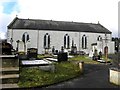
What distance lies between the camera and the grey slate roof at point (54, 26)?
206 ft

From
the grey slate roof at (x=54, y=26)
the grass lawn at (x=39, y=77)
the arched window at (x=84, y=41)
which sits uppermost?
the grey slate roof at (x=54, y=26)

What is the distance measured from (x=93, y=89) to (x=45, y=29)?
5376 centimetres

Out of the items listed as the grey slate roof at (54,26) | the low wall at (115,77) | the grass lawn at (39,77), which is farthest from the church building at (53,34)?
the low wall at (115,77)

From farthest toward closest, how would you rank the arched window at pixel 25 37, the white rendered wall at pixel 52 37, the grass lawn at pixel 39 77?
the arched window at pixel 25 37, the white rendered wall at pixel 52 37, the grass lawn at pixel 39 77

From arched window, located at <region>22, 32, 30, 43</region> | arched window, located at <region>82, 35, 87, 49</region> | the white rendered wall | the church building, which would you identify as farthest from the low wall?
arched window, located at <region>82, 35, 87, 49</region>

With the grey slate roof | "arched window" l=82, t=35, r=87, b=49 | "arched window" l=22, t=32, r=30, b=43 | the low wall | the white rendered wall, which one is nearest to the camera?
the low wall

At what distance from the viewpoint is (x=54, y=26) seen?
6538cm

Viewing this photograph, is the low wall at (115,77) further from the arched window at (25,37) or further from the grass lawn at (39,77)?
the arched window at (25,37)

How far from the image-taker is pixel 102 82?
40.6 feet

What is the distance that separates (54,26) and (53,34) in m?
2.48

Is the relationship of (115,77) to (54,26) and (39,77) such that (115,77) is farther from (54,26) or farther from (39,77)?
(54,26)

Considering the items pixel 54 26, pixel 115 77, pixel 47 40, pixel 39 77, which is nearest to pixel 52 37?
pixel 47 40

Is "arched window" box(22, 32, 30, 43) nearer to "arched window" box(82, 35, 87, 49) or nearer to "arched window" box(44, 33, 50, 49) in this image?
"arched window" box(44, 33, 50, 49)

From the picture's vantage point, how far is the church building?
61656 millimetres
